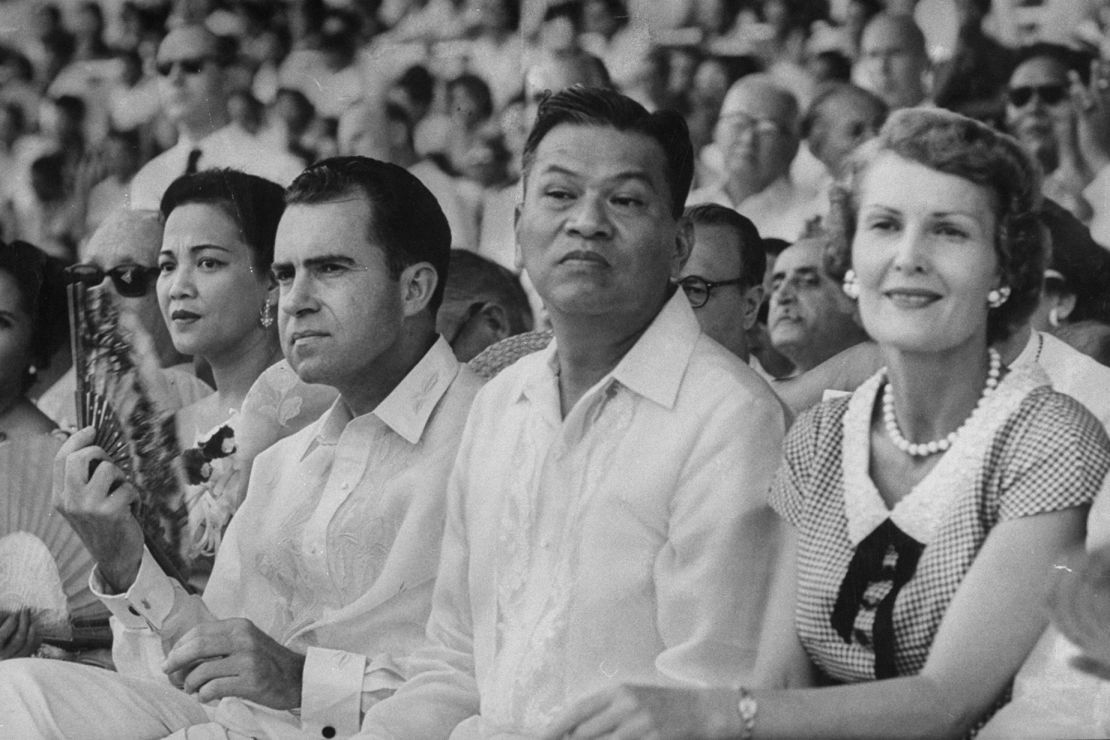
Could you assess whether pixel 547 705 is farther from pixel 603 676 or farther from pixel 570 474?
pixel 570 474

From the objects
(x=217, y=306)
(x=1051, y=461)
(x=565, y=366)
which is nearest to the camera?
(x=1051, y=461)

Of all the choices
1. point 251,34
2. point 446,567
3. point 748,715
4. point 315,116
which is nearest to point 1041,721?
point 748,715

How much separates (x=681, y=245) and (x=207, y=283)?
3.20 ft

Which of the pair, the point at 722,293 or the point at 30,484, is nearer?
the point at 722,293

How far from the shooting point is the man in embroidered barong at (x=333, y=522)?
266cm

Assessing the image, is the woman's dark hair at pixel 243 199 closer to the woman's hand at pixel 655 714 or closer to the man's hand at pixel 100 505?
the man's hand at pixel 100 505

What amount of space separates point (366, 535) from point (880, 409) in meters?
0.91

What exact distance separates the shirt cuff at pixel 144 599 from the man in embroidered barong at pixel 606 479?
524 millimetres

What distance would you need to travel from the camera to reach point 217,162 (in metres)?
3.06

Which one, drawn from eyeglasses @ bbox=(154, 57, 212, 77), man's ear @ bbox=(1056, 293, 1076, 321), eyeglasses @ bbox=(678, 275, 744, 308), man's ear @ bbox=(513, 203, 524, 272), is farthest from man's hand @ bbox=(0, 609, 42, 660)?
man's ear @ bbox=(1056, 293, 1076, 321)

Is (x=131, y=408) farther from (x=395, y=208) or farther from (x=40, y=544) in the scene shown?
(x=395, y=208)

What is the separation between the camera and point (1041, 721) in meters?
2.10

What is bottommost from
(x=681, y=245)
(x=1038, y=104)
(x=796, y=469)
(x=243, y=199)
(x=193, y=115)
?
(x=796, y=469)

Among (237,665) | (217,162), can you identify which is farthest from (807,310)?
(217,162)
